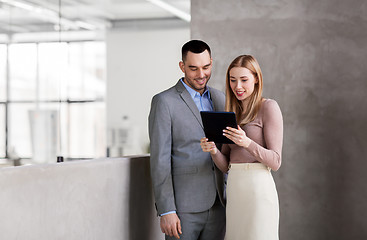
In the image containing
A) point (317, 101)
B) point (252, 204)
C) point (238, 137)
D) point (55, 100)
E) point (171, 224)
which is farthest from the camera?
point (55, 100)

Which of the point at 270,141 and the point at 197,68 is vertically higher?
the point at 197,68

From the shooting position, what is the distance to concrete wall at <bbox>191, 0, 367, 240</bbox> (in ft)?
11.7

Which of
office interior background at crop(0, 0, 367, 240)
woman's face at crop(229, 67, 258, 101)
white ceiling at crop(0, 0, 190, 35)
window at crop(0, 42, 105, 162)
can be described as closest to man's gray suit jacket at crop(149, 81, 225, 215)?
woman's face at crop(229, 67, 258, 101)

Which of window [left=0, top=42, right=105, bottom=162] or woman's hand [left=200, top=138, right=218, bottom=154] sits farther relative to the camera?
window [left=0, top=42, right=105, bottom=162]

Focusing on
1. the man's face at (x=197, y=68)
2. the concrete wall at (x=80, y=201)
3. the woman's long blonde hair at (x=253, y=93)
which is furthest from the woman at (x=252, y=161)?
the concrete wall at (x=80, y=201)

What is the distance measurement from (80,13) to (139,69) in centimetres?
194

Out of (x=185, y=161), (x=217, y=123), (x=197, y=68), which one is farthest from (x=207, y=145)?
(x=197, y=68)

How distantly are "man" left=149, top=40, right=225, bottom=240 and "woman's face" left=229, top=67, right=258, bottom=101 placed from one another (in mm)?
197

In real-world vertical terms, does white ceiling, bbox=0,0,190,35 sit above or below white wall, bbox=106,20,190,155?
above

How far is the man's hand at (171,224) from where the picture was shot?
8.10 feet

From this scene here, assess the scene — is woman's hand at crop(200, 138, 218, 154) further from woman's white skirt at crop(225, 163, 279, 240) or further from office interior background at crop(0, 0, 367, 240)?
office interior background at crop(0, 0, 367, 240)

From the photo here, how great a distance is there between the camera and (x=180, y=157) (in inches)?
101

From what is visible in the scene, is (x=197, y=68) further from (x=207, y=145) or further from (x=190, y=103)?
(x=207, y=145)

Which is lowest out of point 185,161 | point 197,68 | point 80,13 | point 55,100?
point 185,161
